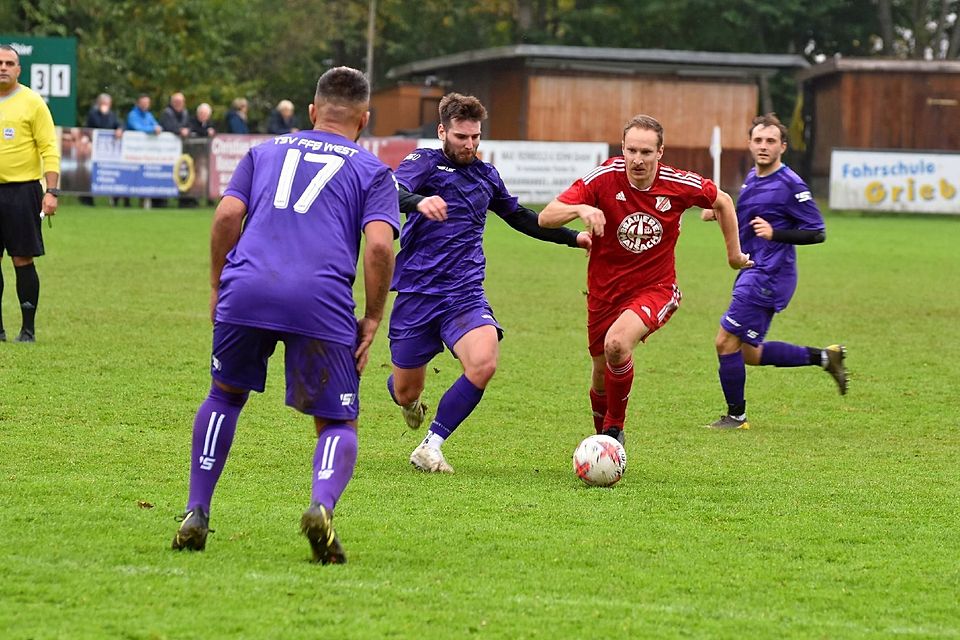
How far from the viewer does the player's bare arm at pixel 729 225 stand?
27.1ft

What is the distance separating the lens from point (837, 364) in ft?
33.3

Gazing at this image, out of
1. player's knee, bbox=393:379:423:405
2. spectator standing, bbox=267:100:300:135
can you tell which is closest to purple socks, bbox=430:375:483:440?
player's knee, bbox=393:379:423:405

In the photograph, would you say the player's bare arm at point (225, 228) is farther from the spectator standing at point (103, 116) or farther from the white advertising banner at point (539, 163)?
the white advertising banner at point (539, 163)

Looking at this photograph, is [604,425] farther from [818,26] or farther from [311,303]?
[818,26]

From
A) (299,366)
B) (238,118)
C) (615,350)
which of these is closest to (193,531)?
(299,366)

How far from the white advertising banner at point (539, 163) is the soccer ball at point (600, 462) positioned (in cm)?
2455

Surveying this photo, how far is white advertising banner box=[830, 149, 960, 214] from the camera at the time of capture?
108 ft

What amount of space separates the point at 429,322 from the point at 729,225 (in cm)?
176

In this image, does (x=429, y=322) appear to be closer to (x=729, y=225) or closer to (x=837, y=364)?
(x=729, y=225)

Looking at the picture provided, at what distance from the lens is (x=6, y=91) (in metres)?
11.4

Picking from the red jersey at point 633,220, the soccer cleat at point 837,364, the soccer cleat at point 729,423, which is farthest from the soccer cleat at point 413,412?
the soccer cleat at point 837,364

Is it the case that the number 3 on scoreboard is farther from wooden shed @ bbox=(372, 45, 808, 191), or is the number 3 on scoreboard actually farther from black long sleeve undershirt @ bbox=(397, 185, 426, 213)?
wooden shed @ bbox=(372, 45, 808, 191)

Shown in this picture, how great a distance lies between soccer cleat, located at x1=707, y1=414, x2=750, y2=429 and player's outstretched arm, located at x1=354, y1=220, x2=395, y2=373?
4301mm

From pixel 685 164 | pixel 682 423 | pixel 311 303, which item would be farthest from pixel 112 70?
pixel 311 303
